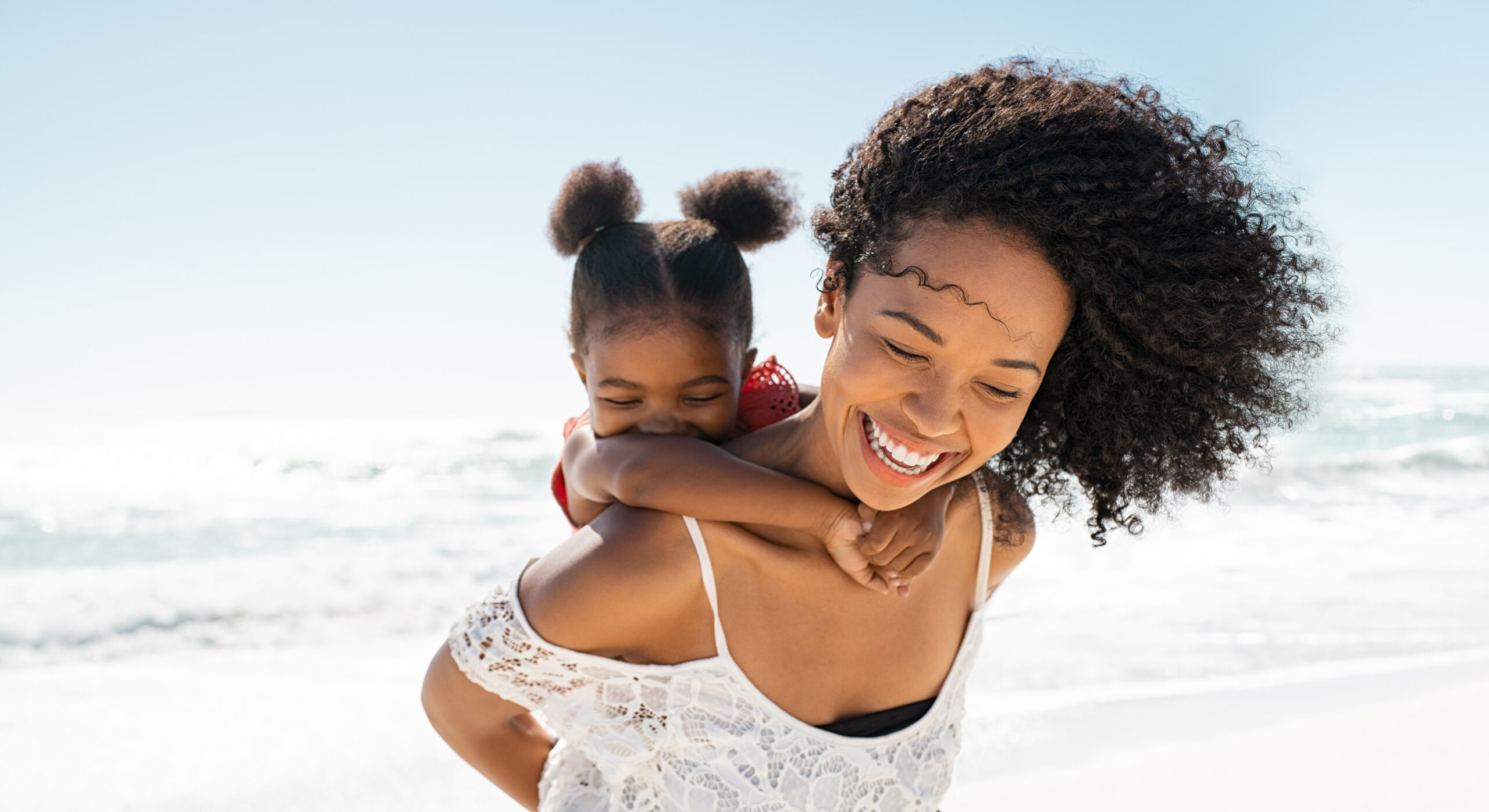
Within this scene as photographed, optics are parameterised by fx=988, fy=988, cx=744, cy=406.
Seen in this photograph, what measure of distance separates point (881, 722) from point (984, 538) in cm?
52

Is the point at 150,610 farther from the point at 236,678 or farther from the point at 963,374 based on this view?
the point at 963,374

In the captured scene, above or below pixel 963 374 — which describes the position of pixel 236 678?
below

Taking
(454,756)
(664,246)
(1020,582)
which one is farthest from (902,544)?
(1020,582)

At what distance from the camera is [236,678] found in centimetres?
617

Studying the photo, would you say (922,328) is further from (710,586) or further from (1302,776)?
(1302,776)

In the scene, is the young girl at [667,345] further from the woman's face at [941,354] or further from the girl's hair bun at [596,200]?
the woman's face at [941,354]

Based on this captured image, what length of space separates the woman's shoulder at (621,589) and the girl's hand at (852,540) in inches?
11.4

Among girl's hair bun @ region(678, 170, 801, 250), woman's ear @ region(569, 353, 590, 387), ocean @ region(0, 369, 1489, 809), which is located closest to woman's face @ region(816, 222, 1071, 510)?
ocean @ region(0, 369, 1489, 809)

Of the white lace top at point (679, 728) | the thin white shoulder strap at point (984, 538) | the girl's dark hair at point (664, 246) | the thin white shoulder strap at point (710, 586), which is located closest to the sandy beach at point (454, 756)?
the thin white shoulder strap at point (984, 538)

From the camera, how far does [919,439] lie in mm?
1763

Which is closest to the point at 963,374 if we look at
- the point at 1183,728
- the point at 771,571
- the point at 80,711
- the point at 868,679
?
the point at 771,571

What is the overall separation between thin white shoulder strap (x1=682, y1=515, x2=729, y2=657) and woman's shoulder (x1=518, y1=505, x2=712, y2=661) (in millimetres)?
11

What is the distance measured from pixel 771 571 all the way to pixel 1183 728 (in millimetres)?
3642

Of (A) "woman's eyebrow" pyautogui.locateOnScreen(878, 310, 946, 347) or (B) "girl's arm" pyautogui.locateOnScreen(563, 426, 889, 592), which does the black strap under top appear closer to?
(B) "girl's arm" pyautogui.locateOnScreen(563, 426, 889, 592)
